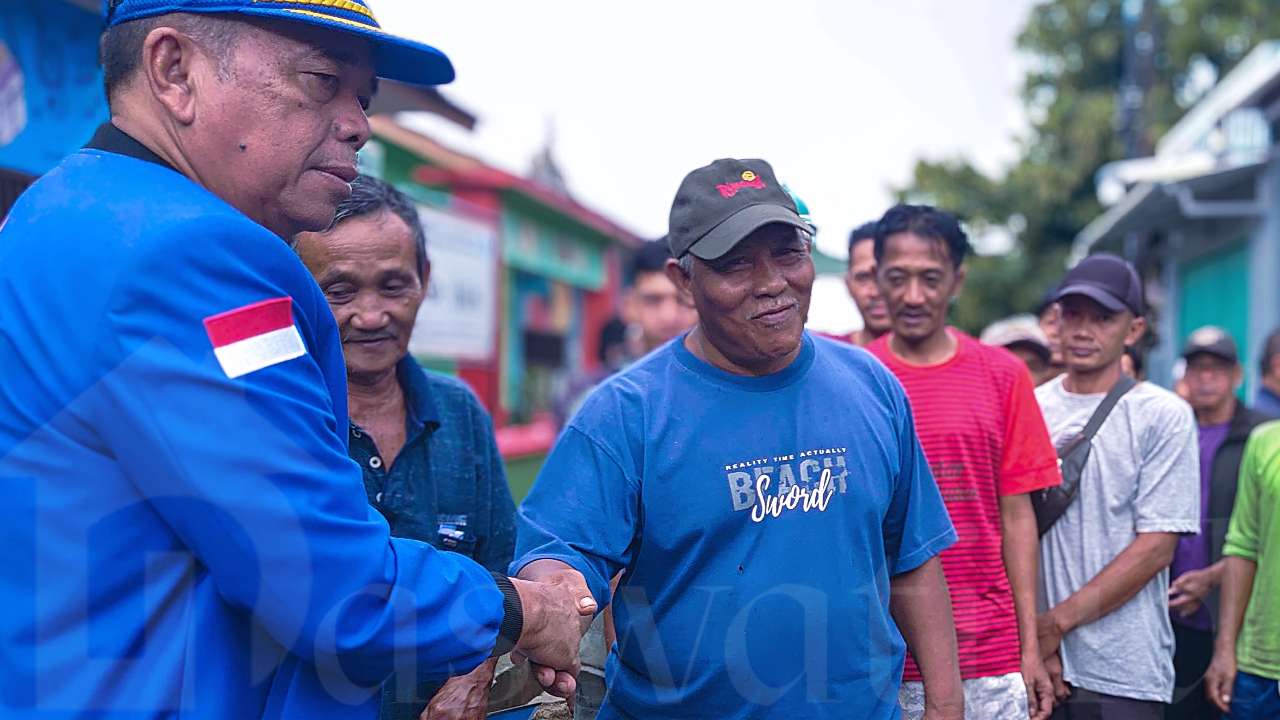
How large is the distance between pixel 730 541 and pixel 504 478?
82 cm

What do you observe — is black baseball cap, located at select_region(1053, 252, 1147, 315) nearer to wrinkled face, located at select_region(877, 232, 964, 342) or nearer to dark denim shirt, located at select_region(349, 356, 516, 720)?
wrinkled face, located at select_region(877, 232, 964, 342)

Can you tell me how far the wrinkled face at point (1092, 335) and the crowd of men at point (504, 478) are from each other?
0.01 metres

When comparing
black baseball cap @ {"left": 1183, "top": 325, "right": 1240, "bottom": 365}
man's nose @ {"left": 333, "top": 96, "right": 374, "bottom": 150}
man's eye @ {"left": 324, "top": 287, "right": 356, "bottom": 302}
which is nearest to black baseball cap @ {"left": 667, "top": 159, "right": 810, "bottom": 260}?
man's eye @ {"left": 324, "top": 287, "right": 356, "bottom": 302}

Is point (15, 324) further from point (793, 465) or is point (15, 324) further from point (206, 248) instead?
point (793, 465)

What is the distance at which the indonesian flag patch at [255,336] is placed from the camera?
158cm

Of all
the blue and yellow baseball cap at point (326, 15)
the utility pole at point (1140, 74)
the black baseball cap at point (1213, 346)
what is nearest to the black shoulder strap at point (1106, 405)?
the black baseball cap at point (1213, 346)

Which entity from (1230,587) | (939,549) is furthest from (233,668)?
(1230,587)

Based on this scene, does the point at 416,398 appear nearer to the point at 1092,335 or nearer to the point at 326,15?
the point at 326,15

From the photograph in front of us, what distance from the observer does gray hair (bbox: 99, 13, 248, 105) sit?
175cm

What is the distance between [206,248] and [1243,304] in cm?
1573

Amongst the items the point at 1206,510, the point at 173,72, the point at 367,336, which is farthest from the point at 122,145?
the point at 1206,510

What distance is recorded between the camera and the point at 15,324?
1.57 metres

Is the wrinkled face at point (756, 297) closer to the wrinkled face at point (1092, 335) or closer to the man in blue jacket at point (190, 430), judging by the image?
the man in blue jacket at point (190, 430)

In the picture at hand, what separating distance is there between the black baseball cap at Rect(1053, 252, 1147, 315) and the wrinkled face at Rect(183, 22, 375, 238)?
3.08 m
